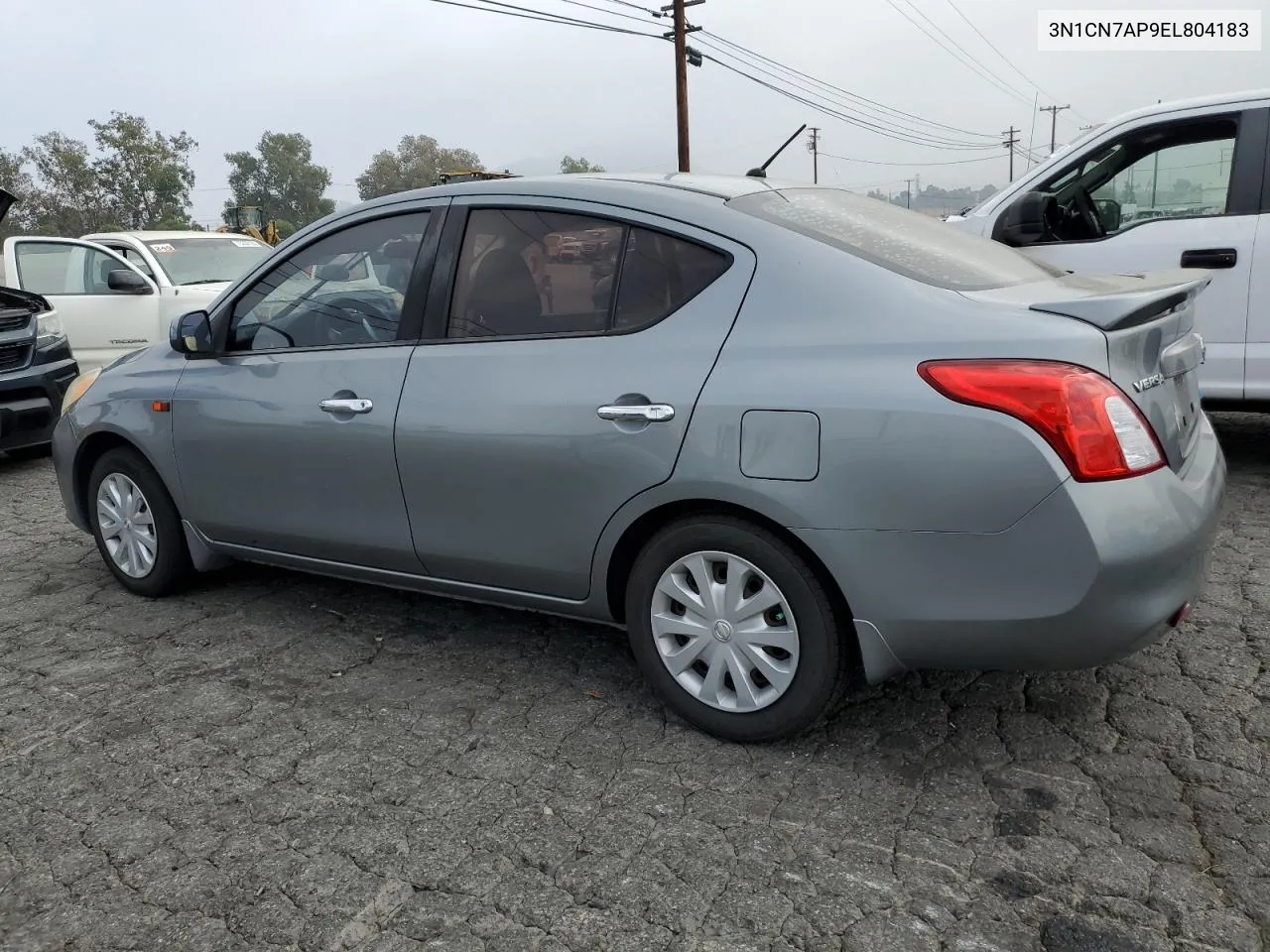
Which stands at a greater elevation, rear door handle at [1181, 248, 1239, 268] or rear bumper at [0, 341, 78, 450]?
rear door handle at [1181, 248, 1239, 268]

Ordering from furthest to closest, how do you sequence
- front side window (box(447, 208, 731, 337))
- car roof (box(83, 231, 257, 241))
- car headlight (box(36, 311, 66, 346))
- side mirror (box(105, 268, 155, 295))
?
car roof (box(83, 231, 257, 241)) < side mirror (box(105, 268, 155, 295)) < car headlight (box(36, 311, 66, 346)) < front side window (box(447, 208, 731, 337))

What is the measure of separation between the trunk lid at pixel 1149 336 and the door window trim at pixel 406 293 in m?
1.76

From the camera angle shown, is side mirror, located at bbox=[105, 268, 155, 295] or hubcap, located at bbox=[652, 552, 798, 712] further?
side mirror, located at bbox=[105, 268, 155, 295]

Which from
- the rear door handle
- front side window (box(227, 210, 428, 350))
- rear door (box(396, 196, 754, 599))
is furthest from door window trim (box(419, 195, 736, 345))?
the rear door handle

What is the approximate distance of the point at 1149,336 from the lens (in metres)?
2.63

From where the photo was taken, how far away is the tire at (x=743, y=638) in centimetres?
274

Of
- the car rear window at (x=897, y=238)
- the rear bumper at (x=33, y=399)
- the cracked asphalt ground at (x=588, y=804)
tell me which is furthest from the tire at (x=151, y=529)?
the rear bumper at (x=33, y=399)

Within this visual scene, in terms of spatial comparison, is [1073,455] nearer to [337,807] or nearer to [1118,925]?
[1118,925]

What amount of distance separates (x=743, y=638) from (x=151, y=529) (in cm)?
275

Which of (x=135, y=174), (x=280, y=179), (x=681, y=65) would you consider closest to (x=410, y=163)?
(x=280, y=179)

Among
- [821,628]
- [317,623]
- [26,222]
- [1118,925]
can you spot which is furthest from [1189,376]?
[26,222]

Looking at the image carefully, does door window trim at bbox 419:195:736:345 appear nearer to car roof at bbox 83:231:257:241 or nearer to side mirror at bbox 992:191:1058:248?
side mirror at bbox 992:191:1058:248

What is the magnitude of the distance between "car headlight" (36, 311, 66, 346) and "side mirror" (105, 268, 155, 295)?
143cm

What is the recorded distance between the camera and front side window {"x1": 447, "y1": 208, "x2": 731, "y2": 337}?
2.99 meters
